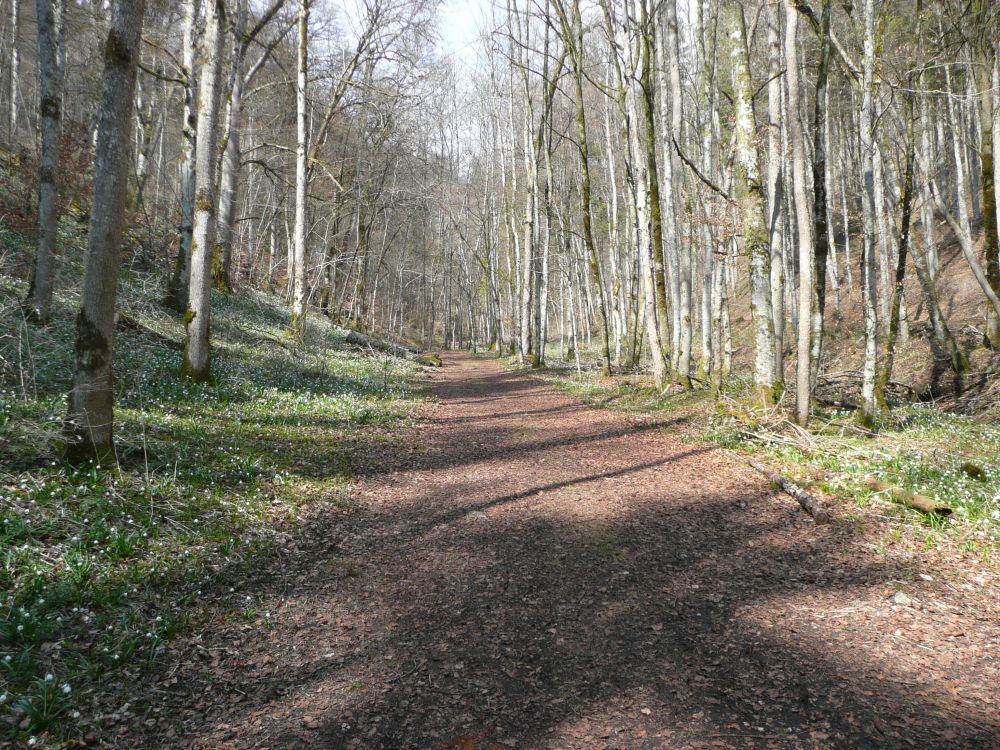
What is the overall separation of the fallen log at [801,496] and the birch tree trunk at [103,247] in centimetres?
734

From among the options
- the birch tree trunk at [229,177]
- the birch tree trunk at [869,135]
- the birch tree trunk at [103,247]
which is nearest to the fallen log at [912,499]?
the birch tree trunk at [869,135]

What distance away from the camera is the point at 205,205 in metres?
9.80

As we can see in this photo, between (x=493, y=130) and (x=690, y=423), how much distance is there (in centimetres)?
2547

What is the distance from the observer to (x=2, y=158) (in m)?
18.2

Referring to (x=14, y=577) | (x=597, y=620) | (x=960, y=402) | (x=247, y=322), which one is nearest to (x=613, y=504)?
(x=597, y=620)

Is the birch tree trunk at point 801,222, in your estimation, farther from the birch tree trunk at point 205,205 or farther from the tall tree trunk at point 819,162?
the birch tree trunk at point 205,205

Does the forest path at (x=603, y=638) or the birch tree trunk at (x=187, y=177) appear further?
Result: the birch tree trunk at (x=187, y=177)

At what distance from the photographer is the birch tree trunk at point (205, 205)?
958cm

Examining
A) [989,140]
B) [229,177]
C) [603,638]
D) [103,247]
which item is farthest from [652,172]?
[229,177]

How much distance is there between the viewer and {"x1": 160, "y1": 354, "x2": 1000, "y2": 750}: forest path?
2.97 meters

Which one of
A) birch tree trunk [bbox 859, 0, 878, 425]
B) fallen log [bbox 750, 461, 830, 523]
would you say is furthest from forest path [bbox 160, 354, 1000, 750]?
birch tree trunk [bbox 859, 0, 878, 425]

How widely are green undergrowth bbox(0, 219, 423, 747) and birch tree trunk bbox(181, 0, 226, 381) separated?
2.26 ft

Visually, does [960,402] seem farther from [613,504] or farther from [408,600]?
[408,600]

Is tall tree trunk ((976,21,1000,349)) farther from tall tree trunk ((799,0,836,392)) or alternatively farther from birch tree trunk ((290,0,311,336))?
birch tree trunk ((290,0,311,336))
